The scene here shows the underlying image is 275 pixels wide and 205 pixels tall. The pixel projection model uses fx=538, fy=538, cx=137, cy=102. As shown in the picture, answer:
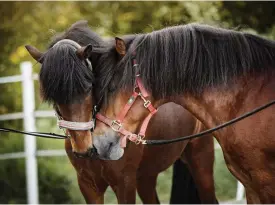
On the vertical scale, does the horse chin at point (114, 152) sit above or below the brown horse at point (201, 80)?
below

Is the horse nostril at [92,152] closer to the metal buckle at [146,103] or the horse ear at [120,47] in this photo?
the metal buckle at [146,103]

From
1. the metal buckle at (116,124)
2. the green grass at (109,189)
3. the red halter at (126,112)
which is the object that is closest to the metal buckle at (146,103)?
the red halter at (126,112)

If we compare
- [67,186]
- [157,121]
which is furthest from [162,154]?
[67,186]

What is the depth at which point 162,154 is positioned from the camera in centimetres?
487

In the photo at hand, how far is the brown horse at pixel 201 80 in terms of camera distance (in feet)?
11.7

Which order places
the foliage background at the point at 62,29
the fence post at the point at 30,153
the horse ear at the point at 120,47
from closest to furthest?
1. the horse ear at the point at 120,47
2. the fence post at the point at 30,153
3. the foliage background at the point at 62,29

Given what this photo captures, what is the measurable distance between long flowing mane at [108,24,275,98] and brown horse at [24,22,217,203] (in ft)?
0.80

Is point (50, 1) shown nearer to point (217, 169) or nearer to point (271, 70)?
point (217, 169)

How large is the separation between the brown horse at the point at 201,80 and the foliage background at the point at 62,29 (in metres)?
2.47

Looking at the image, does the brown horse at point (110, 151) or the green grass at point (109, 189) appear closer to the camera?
the brown horse at point (110, 151)

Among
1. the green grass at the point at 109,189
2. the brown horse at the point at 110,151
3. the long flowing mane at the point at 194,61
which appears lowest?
the green grass at the point at 109,189

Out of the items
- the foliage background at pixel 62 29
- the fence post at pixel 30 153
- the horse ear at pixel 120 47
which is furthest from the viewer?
the foliage background at pixel 62 29

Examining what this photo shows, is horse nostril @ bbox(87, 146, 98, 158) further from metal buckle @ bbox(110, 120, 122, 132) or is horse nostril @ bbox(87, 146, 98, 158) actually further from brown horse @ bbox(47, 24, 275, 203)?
metal buckle @ bbox(110, 120, 122, 132)

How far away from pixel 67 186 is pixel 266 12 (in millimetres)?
5786
